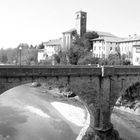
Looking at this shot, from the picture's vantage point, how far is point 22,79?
13289mm

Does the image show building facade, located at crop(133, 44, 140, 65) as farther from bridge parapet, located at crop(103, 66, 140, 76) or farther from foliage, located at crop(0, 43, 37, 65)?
foliage, located at crop(0, 43, 37, 65)

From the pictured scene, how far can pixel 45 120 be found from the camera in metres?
24.1

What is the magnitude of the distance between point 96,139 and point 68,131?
4.78 m

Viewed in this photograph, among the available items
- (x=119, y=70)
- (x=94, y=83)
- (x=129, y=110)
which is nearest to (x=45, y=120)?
(x=94, y=83)

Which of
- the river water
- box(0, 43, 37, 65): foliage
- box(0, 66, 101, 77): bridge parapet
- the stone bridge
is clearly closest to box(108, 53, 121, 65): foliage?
the river water

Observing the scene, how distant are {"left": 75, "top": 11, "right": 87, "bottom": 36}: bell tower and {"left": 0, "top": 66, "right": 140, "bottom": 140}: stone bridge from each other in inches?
1903

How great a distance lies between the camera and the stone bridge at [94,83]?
14141 millimetres

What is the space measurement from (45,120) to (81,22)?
48615mm

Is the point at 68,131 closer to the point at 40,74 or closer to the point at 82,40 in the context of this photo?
the point at 40,74

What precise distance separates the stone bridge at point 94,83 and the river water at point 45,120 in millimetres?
3632

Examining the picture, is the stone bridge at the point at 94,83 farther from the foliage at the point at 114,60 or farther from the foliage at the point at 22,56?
the foliage at the point at 22,56

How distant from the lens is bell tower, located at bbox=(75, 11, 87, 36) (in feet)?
216

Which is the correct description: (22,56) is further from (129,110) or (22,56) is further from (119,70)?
(119,70)

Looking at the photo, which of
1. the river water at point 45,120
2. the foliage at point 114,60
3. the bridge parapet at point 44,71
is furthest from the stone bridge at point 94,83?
the foliage at point 114,60
